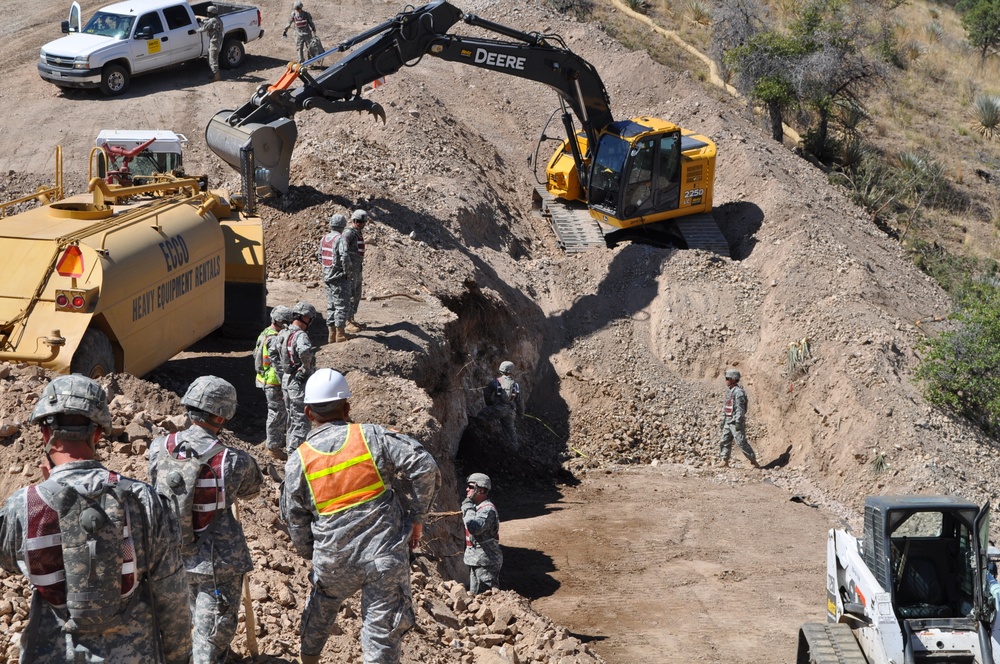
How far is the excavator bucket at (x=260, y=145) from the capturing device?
16641 mm

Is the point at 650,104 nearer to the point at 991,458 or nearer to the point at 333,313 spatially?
the point at 991,458

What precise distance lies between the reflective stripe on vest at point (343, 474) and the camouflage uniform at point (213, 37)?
2125 cm

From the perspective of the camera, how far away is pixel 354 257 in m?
→ 13.3

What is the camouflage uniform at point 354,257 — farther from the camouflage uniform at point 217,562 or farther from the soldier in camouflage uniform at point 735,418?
the camouflage uniform at point 217,562

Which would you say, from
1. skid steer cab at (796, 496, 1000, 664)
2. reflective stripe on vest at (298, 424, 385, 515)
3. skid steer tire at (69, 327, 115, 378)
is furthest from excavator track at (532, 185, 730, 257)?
reflective stripe on vest at (298, 424, 385, 515)

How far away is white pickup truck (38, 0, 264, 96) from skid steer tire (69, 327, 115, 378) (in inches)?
592

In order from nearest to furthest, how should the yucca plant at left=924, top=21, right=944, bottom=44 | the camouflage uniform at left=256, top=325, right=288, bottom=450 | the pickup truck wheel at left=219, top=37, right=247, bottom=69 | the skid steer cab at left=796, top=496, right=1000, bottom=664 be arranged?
1. the skid steer cab at left=796, top=496, right=1000, bottom=664
2. the camouflage uniform at left=256, top=325, right=288, bottom=450
3. the pickup truck wheel at left=219, top=37, right=247, bottom=69
4. the yucca plant at left=924, top=21, right=944, bottom=44

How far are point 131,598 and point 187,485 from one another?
52.8 inches

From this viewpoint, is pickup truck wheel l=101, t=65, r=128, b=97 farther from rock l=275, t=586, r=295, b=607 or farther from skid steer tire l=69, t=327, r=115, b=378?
rock l=275, t=586, r=295, b=607


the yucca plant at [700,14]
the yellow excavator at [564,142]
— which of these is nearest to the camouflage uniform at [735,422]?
the yellow excavator at [564,142]

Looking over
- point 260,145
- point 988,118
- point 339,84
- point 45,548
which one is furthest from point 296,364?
point 988,118

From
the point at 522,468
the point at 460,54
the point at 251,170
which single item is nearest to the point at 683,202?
the point at 460,54

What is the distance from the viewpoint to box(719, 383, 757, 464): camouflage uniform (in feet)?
55.4

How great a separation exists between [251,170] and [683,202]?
27.7 feet
